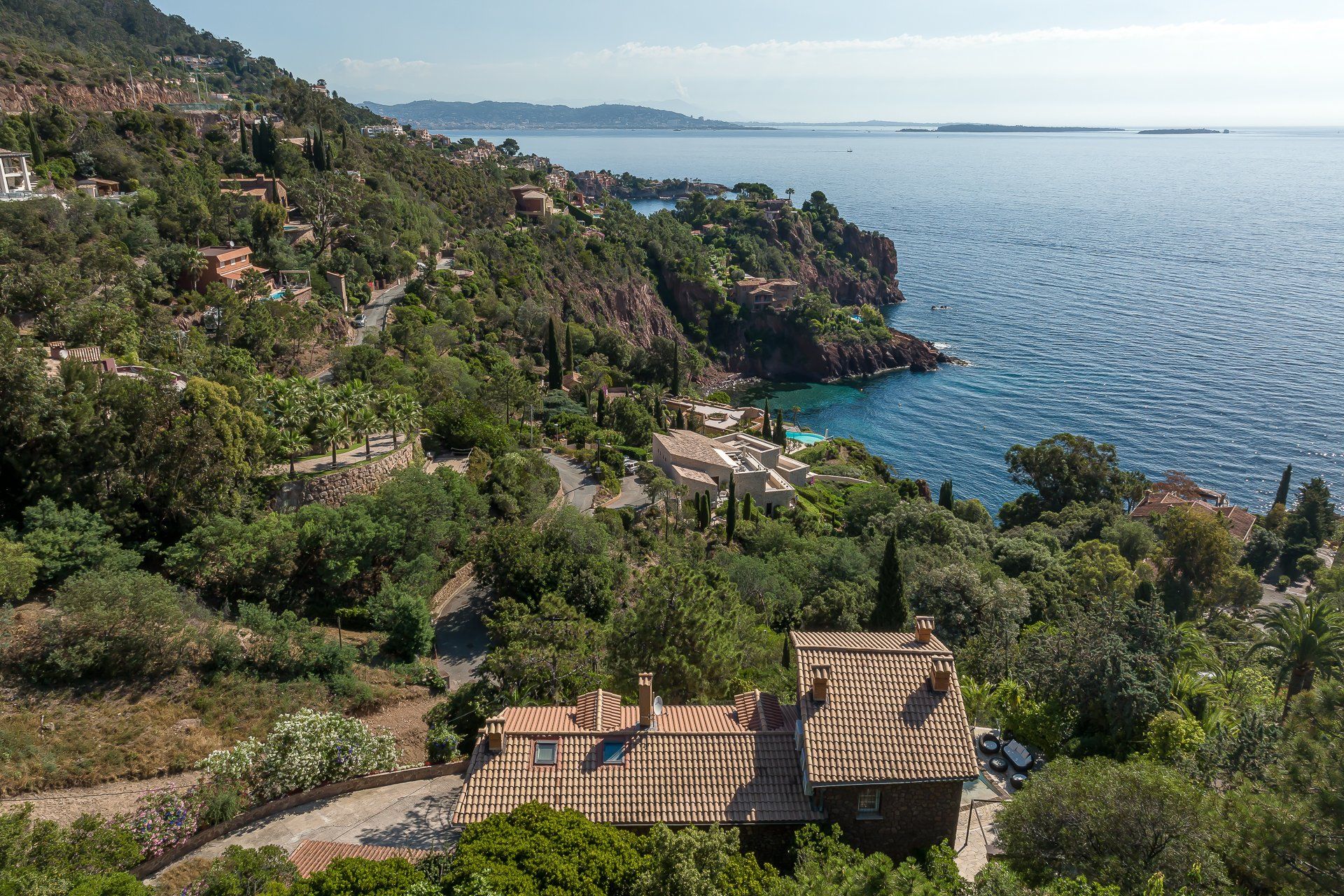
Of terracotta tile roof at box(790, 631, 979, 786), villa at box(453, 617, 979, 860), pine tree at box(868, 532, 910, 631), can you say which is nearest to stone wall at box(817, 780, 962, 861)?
villa at box(453, 617, 979, 860)

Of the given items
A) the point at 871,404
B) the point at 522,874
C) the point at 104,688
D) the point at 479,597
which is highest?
the point at 522,874

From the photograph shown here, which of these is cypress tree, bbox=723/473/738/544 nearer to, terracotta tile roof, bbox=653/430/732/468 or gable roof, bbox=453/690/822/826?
terracotta tile roof, bbox=653/430/732/468

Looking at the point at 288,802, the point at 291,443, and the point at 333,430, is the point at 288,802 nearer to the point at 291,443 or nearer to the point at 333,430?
the point at 291,443

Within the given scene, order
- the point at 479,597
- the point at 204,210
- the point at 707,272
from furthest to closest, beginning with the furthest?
the point at 707,272, the point at 204,210, the point at 479,597

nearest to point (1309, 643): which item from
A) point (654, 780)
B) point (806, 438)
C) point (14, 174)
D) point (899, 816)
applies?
point (899, 816)

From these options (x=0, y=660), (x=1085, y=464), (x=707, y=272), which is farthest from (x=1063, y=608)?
(x=707, y=272)

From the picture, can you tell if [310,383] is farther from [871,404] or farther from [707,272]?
[707,272]
